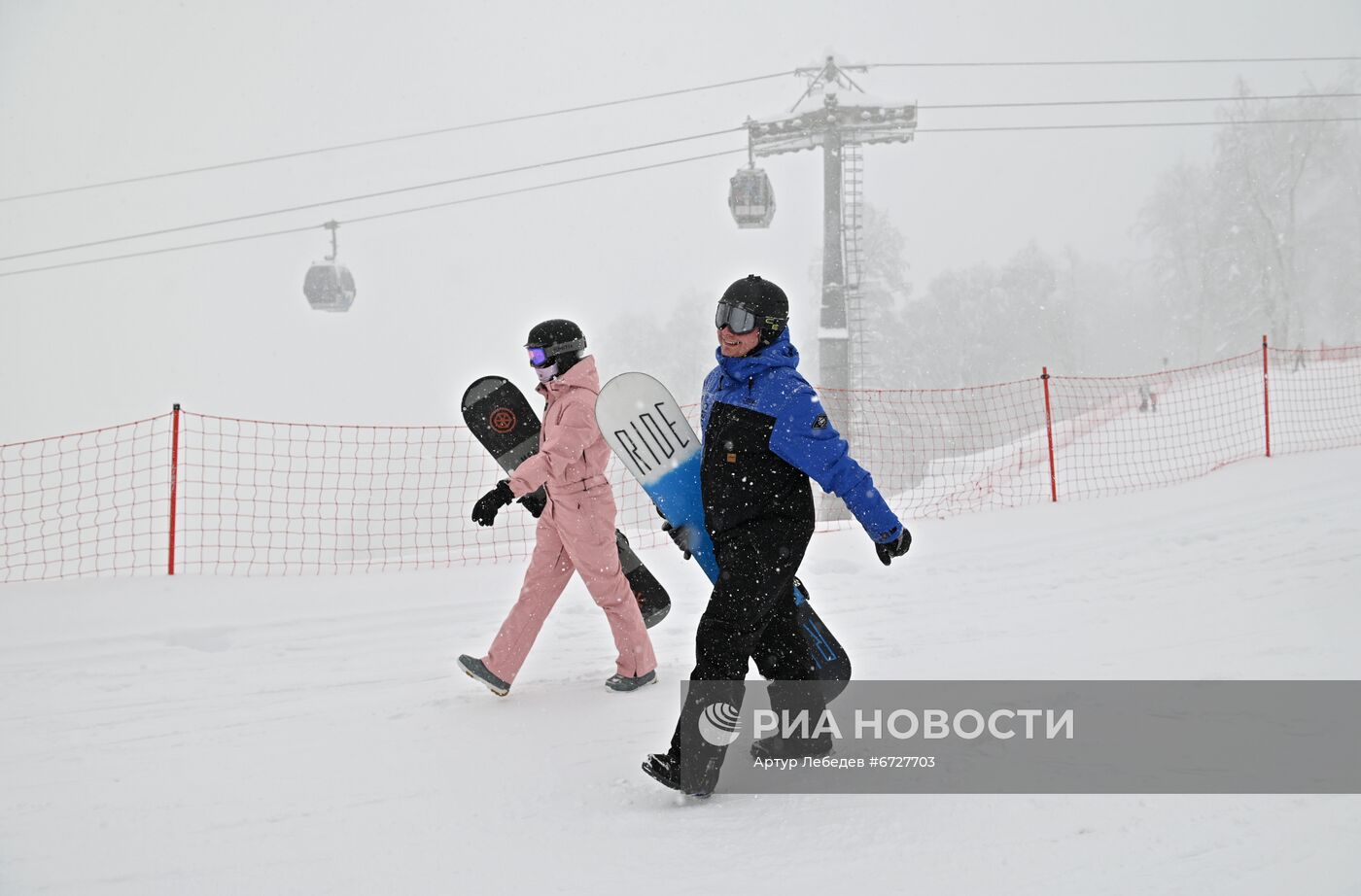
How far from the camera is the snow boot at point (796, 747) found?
9.57ft

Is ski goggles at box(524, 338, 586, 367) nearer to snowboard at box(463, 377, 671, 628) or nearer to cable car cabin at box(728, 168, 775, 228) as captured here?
snowboard at box(463, 377, 671, 628)

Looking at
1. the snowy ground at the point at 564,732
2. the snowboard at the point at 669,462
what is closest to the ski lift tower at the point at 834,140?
the snowy ground at the point at 564,732

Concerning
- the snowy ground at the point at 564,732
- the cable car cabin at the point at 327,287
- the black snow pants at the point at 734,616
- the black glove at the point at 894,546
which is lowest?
the snowy ground at the point at 564,732

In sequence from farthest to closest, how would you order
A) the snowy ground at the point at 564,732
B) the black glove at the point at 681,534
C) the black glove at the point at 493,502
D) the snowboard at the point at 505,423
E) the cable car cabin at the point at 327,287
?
the cable car cabin at the point at 327,287 < the snowboard at the point at 505,423 < the black glove at the point at 493,502 < the black glove at the point at 681,534 < the snowy ground at the point at 564,732

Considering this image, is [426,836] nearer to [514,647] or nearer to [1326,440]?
[514,647]

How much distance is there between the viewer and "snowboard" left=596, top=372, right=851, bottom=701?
291 centimetres

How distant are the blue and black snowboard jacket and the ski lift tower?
11027 mm

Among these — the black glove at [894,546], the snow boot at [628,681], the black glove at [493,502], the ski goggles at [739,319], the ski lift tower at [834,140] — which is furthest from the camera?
the ski lift tower at [834,140]

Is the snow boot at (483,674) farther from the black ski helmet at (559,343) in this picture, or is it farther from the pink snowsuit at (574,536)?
the black ski helmet at (559,343)

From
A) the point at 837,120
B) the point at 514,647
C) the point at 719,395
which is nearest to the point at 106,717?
the point at 514,647

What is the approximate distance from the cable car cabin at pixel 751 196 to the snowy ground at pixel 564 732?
33.1ft

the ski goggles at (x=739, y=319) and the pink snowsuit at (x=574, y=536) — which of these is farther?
the pink snowsuit at (x=574, y=536)

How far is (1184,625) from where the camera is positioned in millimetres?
4402

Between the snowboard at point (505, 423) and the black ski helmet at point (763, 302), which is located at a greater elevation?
the black ski helmet at point (763, 302)
